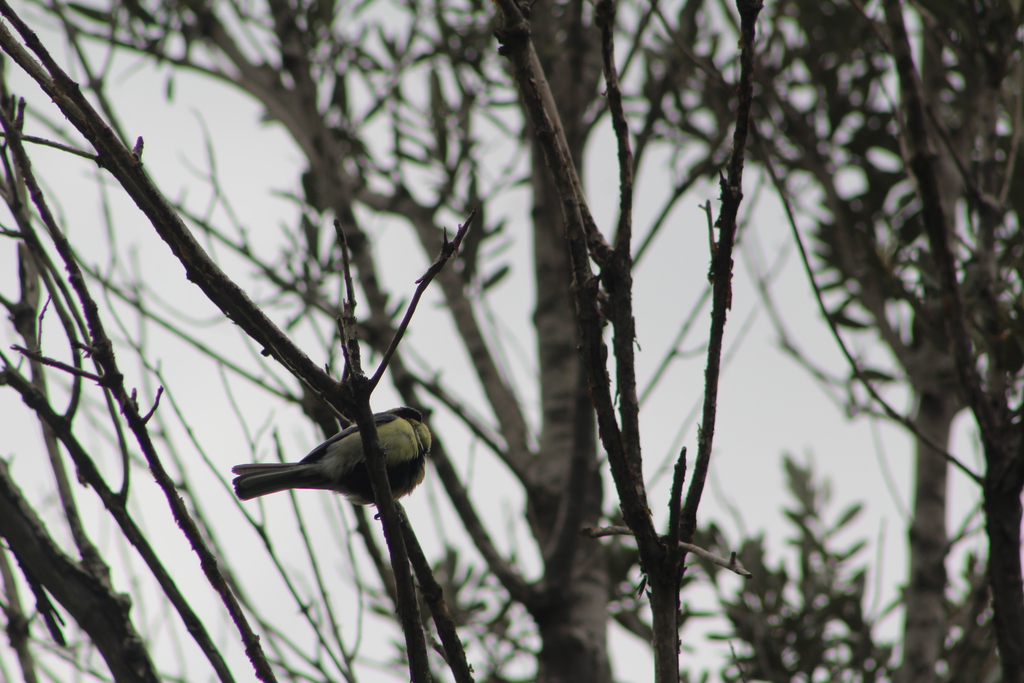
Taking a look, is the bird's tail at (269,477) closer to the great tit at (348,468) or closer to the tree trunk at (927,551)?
the great tit at (348,468)

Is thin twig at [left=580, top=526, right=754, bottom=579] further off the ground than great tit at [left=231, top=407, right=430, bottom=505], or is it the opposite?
great tit at [left=231, top=407, right=430, bottom=505]

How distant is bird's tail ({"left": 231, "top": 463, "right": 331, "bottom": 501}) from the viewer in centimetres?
255

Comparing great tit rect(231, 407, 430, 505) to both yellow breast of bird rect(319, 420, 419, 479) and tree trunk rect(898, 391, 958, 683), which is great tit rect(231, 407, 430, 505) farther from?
tree trunk rect(898, 391, 958, 683)

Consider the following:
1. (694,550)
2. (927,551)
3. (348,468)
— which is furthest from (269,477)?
(927,551)

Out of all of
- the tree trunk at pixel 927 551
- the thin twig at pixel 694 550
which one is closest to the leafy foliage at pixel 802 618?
the tree trunk at pixel 927 551

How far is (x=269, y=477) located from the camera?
8.50 feet

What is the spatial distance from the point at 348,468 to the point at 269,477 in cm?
26

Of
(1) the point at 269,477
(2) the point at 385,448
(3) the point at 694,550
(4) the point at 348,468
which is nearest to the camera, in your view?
(3) the point at 694,550

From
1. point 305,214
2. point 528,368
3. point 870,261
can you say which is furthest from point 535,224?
point 870,261

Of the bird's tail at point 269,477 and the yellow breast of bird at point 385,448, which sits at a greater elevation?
the yellow breast of bird at point 385,448

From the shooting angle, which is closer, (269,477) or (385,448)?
(269,477)

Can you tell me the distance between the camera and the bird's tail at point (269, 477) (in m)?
2.55

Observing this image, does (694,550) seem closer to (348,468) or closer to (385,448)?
(348,468)

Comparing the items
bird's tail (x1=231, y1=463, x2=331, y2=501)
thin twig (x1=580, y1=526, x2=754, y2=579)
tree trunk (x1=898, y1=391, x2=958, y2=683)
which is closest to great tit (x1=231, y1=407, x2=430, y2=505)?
bird's tail (x1=231, y1=463, x2=331, y2=501)
